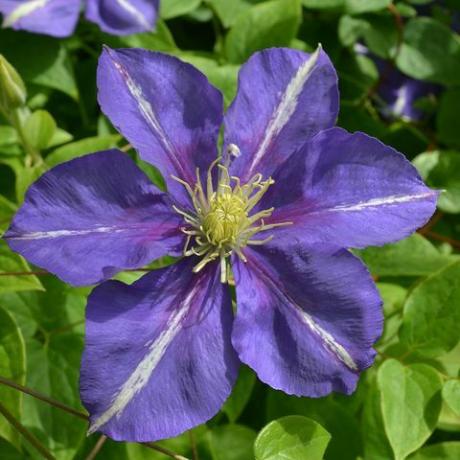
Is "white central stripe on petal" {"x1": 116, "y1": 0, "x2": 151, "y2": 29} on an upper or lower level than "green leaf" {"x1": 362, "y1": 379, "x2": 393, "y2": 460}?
upper

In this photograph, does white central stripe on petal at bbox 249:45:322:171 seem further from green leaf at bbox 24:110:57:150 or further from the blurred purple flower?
the blurred purple flower

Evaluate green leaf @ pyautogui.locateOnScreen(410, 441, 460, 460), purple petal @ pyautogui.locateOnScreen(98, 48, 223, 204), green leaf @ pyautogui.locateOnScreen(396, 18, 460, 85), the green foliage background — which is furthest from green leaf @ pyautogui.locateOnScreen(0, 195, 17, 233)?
green leaf @ pyautogui.locateOnScreen(396, 18, 460, 85)

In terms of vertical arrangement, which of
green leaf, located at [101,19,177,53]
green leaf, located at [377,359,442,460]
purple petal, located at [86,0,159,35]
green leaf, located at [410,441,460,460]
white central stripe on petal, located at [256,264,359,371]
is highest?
purple petal, located at [86,0,159,35]

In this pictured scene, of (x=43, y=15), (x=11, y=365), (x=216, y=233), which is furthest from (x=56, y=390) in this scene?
(x=43, y=15)

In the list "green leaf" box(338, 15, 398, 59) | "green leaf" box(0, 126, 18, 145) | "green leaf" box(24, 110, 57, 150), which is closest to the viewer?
"green leaf" box(24, 110, 57, 150)

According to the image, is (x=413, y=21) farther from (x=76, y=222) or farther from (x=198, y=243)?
(x=76, y=222)
